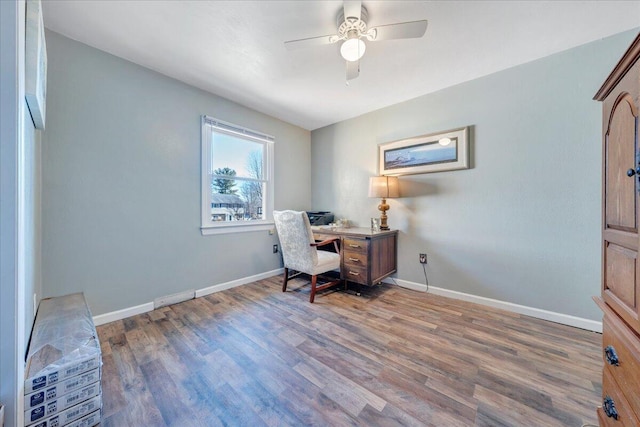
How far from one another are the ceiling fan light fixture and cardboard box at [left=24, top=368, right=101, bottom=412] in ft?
7.83

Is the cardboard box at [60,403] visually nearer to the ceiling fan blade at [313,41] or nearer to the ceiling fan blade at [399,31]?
the ceiling fan blade at [313,41]

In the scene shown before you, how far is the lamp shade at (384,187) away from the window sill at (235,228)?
5.02ft

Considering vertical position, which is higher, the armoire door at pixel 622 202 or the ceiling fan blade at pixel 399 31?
the ceiling fan blade at pixel 399 31

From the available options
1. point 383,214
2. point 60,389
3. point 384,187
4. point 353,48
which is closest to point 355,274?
point 383,214

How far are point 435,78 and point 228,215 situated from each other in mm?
2813

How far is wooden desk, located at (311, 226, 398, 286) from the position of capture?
8.27ft

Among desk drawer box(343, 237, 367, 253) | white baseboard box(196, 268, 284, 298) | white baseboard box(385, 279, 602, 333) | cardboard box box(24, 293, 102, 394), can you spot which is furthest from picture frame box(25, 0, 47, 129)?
white baseboard box(385, 279, 602, 333)

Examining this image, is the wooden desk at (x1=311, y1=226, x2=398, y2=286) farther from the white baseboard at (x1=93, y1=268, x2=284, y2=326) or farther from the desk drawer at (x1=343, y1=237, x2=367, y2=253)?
the white baseboard at (x1=93, y1=268, x2=284, y2=326)

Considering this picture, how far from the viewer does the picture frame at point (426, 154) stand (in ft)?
8.07

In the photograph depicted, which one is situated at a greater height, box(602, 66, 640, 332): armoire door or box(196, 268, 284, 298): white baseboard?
box(602, 66, 640, 332): armoire door

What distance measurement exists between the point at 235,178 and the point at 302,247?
1313 millimetres

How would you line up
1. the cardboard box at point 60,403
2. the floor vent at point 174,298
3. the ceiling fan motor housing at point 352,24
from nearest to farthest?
the cardboard box at point 60,403 < the ceiling fan motor housing at point 352,24 < the floor vent at point 174,298

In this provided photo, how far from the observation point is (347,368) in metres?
1.46

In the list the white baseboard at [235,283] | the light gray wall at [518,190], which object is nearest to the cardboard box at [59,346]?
the white baseboard at [235,283]
